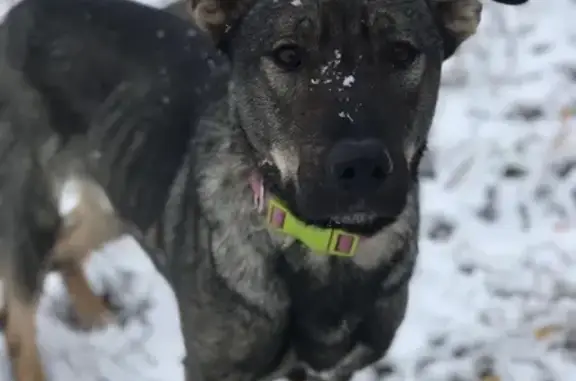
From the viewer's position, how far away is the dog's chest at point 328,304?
3.25 m

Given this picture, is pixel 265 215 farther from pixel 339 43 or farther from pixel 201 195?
pixel 339 43

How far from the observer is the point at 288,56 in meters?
2.86

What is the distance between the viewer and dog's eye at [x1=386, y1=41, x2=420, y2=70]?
9.39 ft

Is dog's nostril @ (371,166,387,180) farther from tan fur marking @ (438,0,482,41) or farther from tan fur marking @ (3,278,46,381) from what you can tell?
tan fur marking @ (3,278,46,381)

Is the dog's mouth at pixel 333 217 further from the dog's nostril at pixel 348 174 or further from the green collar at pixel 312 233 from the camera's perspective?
the dog's nostril at pixel 348 174

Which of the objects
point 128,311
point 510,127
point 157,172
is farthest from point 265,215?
point 510,127

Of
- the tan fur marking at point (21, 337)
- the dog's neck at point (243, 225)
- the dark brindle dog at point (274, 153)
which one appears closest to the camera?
the dark brindle dog at point (274, 153)

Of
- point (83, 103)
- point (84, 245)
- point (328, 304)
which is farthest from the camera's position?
point (84, 245)

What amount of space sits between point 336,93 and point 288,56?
0.19 meters

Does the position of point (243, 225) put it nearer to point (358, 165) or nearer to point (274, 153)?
point (274, 153)

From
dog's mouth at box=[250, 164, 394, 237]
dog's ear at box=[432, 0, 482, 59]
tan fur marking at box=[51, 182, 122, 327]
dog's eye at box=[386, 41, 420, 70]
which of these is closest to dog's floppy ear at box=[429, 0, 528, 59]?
dog's ear at box=[432, 0, 482, 59]

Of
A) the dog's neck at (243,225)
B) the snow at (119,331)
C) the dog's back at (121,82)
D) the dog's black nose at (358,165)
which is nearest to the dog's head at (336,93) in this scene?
the dog's black nose at (358,165)

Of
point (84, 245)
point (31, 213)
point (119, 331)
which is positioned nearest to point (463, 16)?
point (31, 213)

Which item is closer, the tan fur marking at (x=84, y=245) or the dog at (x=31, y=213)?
the dog at (x=31, y=213)
